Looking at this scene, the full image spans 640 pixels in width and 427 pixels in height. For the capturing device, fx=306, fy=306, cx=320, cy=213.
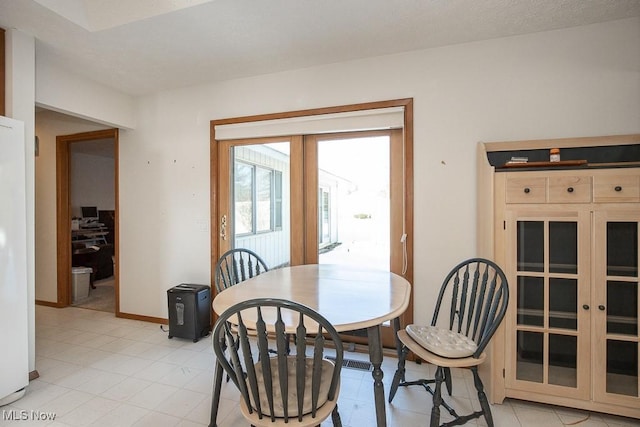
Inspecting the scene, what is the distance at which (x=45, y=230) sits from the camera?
408 cm

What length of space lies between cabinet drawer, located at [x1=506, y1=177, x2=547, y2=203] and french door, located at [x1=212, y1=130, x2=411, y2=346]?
0.84m

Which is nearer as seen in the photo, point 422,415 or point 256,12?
point 422,415

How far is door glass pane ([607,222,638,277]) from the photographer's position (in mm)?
1836

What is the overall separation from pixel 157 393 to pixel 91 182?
5.70 m

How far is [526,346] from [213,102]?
346 cm

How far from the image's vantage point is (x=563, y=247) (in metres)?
1.95

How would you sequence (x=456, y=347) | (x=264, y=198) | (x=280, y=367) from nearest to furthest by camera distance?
1. (x=280, y=367)
2. (x=456, y=347)
3. (x=264, y=198)

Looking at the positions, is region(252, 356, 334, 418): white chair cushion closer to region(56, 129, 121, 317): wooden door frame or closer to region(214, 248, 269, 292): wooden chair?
region(214, 248, 269, 292): wooden chair

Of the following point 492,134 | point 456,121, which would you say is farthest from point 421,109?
point 492,134

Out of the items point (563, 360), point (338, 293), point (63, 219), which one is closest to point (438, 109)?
point (338, 293)

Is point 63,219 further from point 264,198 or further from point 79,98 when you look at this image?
point 264,198

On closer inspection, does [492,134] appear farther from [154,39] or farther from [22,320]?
[22,320]

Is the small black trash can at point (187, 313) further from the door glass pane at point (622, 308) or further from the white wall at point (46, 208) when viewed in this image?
the door glass pane at point (622, 308)

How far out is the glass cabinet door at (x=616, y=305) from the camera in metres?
1.83
